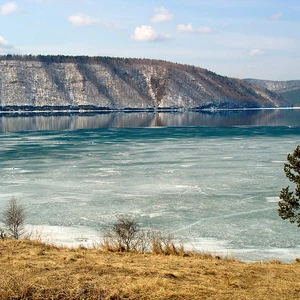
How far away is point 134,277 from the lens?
7.36 m

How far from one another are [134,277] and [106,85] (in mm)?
145951

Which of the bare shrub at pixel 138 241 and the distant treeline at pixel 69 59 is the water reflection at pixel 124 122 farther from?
the distant treeline at pixel 69 59

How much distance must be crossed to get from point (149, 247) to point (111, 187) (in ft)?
24.4

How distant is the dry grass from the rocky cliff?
126 meters

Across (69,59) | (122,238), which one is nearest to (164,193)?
(122,238)

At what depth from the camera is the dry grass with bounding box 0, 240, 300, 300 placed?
655cm

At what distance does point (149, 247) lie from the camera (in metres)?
10.7


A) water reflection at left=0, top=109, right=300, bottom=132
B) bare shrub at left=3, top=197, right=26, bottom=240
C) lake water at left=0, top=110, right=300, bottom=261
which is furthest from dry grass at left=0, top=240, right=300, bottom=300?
water reflection at left=0, top=109, right=300, bottom=132

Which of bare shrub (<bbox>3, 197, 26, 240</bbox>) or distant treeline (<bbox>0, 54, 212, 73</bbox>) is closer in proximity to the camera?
bare shrub (<bbox>3, 197, 26, 240</bbox>)

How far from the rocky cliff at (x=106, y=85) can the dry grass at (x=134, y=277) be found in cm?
12618

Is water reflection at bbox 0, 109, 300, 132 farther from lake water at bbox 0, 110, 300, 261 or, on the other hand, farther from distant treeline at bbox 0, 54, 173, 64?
distant treeline at bbox 0, 54, 173, 64

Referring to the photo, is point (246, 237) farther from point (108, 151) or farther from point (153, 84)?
point (153, 84)

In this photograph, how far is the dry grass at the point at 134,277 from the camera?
6547 millimetres

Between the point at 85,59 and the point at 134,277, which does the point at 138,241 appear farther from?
the point at 85,59
